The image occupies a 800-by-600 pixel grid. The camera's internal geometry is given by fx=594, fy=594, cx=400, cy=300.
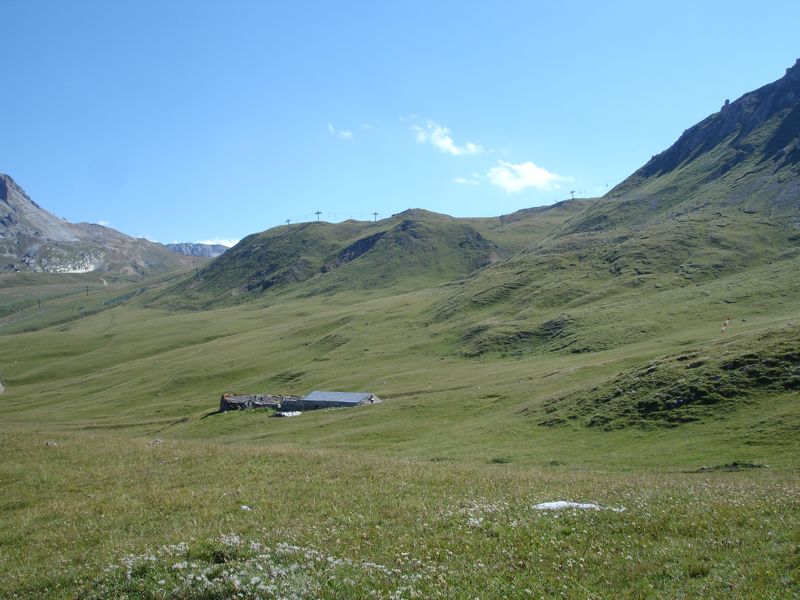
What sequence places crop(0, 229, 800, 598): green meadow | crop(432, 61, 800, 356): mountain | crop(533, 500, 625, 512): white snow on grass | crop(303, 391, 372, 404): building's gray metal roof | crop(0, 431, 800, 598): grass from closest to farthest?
crop(0, 431, 800, 598): grass
crop(0, 229, 800, 598): green meadow
crop(533, 500, 625, 512): white snow on grass
crop(303, 391, 372, 404): building's gray metal roof
crop(432, 61, 800, 356): mountain

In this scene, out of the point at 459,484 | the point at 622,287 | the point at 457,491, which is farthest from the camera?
the point at 622,287

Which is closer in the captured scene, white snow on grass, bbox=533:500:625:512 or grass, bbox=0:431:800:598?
grass, bbox=0:431:800:598

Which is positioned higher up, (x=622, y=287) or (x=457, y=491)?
(x=622, y=287)

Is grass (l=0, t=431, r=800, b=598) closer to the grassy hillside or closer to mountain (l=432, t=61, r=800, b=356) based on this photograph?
the grassy hillside

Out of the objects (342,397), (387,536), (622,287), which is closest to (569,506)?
(387,536)

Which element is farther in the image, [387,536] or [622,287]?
[622,287]

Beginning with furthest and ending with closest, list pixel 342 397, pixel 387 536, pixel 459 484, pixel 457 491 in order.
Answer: pixel 342 397
pixel 459 484
pixel 457 491
pixel 387 536

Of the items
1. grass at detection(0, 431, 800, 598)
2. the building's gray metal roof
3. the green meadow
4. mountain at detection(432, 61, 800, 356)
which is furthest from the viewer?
mountain at detection(432, 61, 800, 356)

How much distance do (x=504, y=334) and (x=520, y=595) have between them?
390 feet

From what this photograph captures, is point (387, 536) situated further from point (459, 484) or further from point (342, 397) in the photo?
point (342, 397)

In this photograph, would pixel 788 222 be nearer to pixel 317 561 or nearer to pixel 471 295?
pixel 471 295

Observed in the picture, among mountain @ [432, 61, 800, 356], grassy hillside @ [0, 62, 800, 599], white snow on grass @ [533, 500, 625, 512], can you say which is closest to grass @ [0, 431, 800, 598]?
grassy hillside @ [0, 62, 800, 599]

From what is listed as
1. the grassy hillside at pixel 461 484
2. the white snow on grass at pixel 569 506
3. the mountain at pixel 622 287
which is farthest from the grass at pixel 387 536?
the mountain at pixel 622 287

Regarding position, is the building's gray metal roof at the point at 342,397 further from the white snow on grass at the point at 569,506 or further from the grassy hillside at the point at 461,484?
the white snow on grass at the point at 569,506
